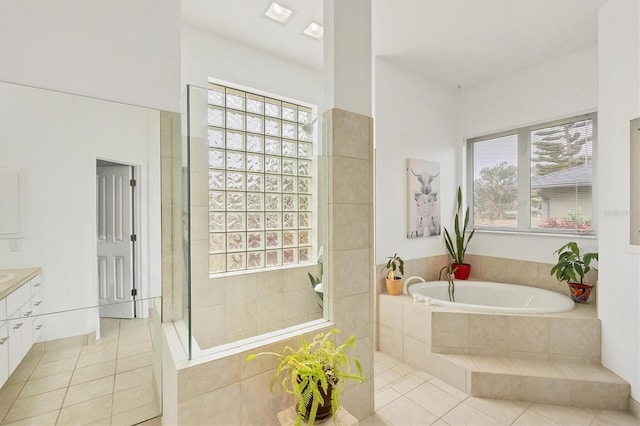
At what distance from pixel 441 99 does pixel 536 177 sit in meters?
1.34

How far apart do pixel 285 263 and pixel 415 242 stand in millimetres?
1716

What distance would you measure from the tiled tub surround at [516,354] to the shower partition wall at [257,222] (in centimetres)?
121

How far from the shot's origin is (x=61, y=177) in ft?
4.13

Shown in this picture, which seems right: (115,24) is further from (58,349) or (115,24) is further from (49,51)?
(58,349)

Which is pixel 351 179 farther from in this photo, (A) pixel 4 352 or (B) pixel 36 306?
(A) pixel 4 352

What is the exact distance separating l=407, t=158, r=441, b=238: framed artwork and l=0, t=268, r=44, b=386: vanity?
9.26 feet

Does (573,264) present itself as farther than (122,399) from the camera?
A: Yes

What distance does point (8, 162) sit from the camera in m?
1.16

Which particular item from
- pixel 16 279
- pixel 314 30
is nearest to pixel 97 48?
pixel 16 279

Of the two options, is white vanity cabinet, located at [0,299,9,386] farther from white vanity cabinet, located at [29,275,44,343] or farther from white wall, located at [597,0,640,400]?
white wall, located at [597,0,640,400]

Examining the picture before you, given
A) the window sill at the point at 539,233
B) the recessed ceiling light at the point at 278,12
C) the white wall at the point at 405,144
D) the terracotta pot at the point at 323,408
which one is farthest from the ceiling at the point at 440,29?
the terracotta pot at the point at 323,408

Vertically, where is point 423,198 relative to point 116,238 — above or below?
above

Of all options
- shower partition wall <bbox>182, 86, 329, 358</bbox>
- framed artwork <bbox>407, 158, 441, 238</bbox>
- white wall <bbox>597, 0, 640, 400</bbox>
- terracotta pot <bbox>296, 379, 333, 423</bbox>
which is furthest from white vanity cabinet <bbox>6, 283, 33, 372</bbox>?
white wall <bbox>597, 0, 640, 400</bbox>

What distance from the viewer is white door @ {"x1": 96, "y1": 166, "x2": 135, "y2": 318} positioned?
54.1 inches
